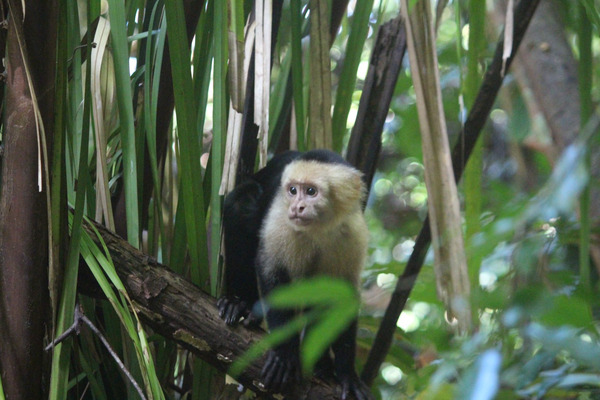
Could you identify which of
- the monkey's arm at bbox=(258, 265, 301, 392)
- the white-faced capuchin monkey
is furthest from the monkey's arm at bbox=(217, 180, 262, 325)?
the monkey's arm at bbox=(258, 265, 301, 392)

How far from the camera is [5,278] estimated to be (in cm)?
141

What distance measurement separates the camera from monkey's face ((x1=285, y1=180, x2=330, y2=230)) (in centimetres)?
223

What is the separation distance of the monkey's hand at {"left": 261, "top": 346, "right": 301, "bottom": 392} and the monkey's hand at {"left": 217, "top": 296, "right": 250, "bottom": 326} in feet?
0.50

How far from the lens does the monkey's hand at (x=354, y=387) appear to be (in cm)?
202

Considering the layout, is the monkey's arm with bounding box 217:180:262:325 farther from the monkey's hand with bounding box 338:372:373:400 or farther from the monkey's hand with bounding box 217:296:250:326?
the monkey's hand with bounding box 338:372:373:400

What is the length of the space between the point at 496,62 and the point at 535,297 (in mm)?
1583

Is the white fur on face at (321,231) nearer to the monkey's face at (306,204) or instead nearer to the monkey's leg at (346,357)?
the monkey's face at (306,204)

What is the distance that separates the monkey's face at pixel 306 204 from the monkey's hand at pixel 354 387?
0.50 metres

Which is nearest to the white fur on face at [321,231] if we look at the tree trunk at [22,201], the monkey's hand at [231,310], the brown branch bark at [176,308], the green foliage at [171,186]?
the green foliage at [171,186]

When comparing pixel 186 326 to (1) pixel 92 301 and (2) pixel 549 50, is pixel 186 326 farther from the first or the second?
(2) pixel 549 50

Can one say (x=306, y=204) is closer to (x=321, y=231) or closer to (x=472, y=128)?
(x=321, y=231)

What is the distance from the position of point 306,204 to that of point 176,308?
0.71 m

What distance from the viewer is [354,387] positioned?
207 centimetres

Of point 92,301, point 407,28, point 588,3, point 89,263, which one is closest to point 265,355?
point 92,301
